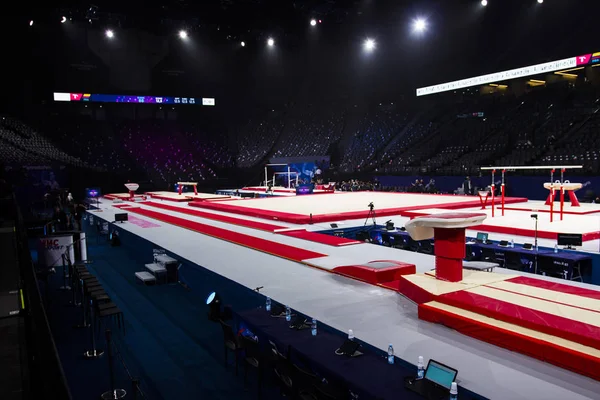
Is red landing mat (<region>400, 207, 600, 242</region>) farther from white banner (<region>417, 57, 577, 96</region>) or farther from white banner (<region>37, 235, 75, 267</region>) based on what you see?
white banner (<region>417, 57, 577, 96</region>)

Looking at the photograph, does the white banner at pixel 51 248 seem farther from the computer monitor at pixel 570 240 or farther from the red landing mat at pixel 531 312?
the computer monitor at pixel 570 240

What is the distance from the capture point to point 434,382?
Result: 289 cm

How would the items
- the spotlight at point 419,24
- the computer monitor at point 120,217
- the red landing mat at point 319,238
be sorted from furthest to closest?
the spotlight at point 419,24
the computer monitor at point 120,217
the red landing mat at point 319,238

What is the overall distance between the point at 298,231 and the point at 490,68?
19022mm

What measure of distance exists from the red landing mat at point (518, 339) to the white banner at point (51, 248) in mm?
7915

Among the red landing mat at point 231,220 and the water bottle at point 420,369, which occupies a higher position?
the red landing mat at point 231,220

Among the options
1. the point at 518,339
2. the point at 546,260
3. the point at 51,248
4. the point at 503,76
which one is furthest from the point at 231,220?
the point at 503,76

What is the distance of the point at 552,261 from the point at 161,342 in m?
5.87

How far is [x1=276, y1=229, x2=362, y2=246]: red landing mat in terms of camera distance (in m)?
8.37

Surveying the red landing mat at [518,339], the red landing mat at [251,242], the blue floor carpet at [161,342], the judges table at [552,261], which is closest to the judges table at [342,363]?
the blue floor carpet at [161,342]

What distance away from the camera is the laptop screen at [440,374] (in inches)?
110

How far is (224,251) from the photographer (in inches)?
319

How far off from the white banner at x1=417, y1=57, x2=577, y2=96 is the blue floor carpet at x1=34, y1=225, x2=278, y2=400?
2050 cm

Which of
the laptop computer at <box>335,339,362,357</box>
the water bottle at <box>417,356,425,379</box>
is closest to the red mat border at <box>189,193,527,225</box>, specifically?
the laptop computer at <box>335,339,362,357</box>
